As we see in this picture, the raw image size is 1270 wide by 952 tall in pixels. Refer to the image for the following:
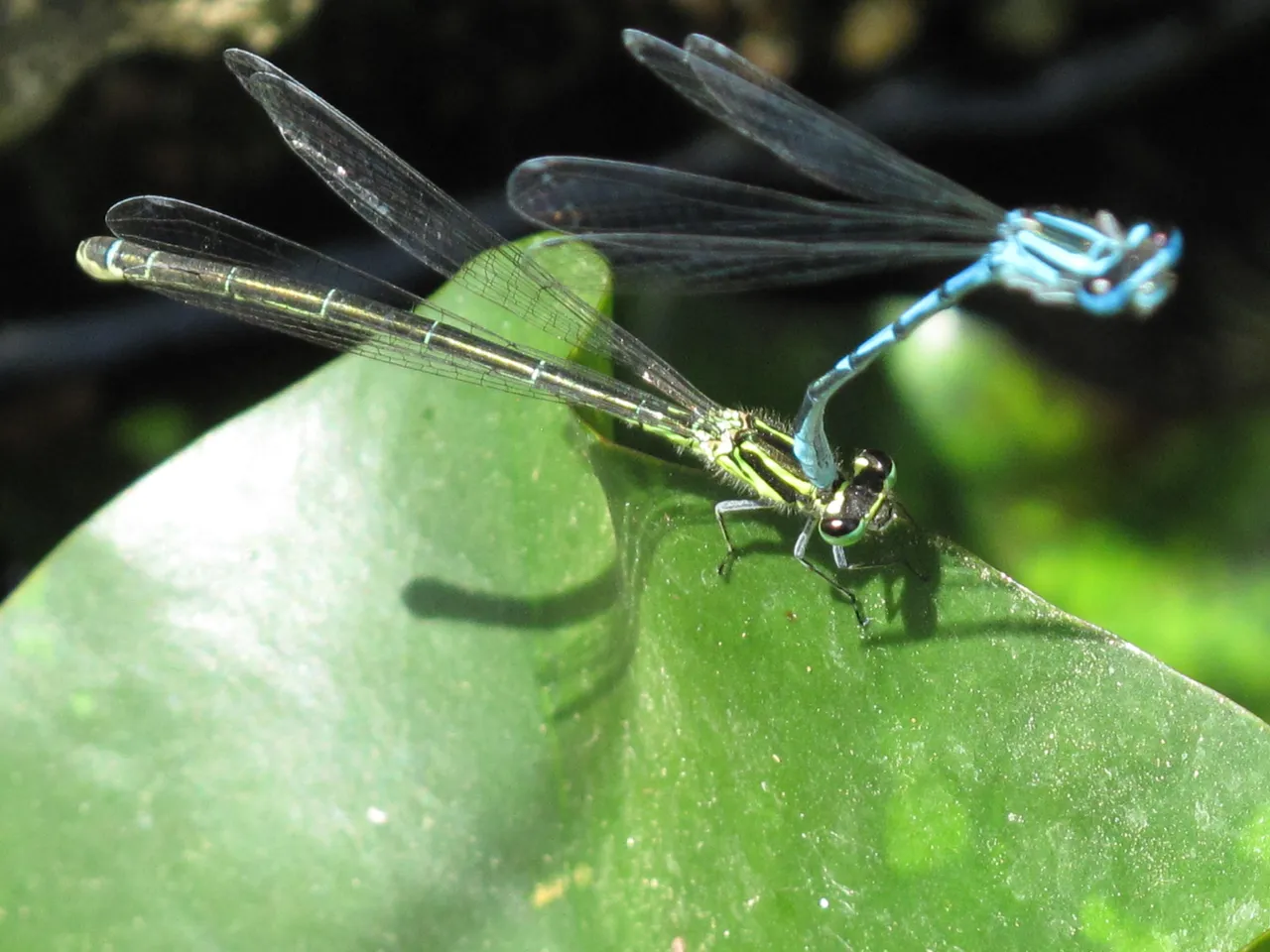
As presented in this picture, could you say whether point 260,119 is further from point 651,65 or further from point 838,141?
point 838,141

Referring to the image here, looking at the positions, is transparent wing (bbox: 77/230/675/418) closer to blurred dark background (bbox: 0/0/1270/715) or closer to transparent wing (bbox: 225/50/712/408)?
transparent wing (bbox: 225/50/712/408)

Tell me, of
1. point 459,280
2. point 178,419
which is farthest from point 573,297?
point 178,419

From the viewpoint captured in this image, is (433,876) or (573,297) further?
(573,297)

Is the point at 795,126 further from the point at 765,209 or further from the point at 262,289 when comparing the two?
the point at 262,289

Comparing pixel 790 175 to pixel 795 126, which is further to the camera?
pixel 790 175

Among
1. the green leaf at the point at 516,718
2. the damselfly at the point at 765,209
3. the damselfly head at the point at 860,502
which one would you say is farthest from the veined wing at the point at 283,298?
the damselfly head at the point at 860,502

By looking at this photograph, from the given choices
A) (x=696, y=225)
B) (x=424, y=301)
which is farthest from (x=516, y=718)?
(x=696, y=225)
